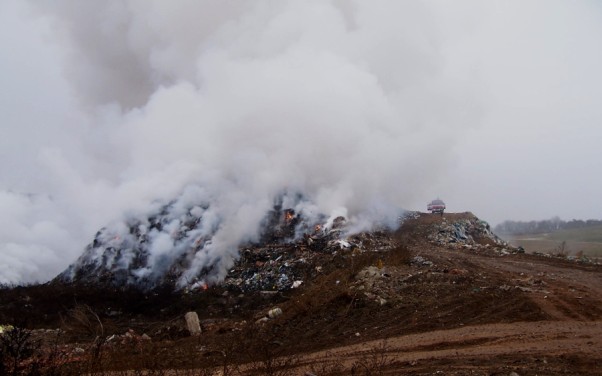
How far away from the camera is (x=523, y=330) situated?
8.23m

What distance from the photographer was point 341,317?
10992 mm

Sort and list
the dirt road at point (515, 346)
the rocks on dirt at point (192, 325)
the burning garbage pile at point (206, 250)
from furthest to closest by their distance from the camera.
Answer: the burning garbage pile at point (206, 250), the rocks on dirt at point (192, 325), the dirt road at point (515, 346)

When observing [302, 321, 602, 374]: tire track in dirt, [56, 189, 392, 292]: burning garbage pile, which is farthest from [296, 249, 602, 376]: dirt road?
[56, 189, 392, 292]: burning garbage pile

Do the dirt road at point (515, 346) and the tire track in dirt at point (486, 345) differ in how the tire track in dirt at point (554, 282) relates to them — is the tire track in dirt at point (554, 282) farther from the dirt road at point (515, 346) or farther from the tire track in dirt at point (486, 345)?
the tire track in dirt at point (486, 345)

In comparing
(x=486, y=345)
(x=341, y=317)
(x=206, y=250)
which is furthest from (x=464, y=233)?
(x=486, y=345)

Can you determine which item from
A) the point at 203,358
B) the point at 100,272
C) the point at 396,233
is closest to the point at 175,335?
the point at 203,358

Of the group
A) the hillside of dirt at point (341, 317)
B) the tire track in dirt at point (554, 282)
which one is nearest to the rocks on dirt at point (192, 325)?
the hillside of dirt at point (341, 317)

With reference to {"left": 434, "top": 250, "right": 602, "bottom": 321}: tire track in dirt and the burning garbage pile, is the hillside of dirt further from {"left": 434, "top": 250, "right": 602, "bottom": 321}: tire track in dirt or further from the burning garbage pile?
the burning garbage pile

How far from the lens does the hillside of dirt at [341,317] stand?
691cm

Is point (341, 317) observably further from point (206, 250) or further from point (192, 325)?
point (206, 250)

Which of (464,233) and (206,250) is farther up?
(206,250)

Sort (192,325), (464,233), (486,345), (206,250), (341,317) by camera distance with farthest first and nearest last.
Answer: (464,233) → (206,250) → (192,325) → (341,317) → (486,345)

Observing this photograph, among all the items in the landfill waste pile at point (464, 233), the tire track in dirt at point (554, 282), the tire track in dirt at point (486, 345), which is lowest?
the tire track in dirt at point (486, 345)

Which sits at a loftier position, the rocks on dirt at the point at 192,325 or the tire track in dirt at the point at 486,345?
the rocks on dirt at the point at 192,325
